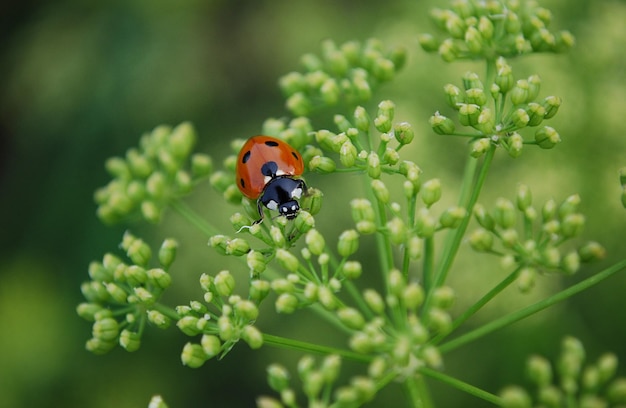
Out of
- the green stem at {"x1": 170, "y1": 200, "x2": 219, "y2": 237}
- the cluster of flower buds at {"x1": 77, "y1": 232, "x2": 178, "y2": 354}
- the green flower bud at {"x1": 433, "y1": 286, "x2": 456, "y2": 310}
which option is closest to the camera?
the green flower bud at {"x1": 433, "y1": 286, "x2": 456, "y2": 310}

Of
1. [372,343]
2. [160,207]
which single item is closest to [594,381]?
[372,343]

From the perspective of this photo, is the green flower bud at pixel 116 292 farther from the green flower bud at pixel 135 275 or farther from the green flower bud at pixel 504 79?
the green flower bud at pixel 504 79

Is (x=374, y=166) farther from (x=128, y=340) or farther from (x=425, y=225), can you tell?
(x=128, y=340)

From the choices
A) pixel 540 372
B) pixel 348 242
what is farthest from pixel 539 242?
pixel 348 242

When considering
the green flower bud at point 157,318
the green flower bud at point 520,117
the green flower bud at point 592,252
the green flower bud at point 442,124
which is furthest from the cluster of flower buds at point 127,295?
the green flower bud at point 592,252

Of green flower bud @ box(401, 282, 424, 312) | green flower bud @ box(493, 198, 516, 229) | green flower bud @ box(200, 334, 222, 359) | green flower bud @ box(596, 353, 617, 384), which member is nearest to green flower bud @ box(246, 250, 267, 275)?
green flower bud @ box(200, 334, 222, 359)

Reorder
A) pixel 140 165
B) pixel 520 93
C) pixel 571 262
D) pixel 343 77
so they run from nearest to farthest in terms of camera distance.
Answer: pixel 571 262 < pixel 520 93 < pixel 140 165 < pixel 343 77

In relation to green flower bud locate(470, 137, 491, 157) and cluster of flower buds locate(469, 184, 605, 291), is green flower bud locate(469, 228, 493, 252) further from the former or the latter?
green flower bud locate(470, 137, 491, 157)
